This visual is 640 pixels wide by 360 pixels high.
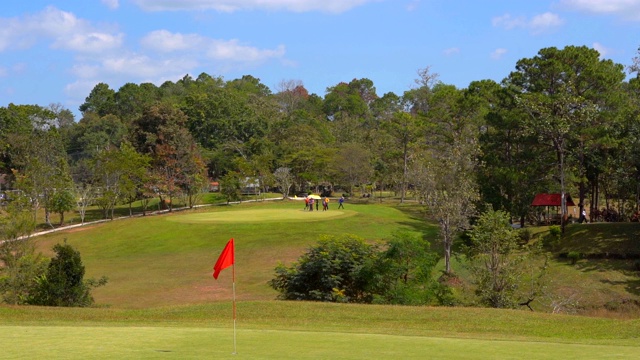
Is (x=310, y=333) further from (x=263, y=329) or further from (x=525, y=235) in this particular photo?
(x=525, y=235)

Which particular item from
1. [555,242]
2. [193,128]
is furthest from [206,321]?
[193,128]

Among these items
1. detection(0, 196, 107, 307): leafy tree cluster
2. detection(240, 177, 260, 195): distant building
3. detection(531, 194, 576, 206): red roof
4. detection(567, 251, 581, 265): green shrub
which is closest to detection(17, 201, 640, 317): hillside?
detection(567, 251, 581, 265): green shrub

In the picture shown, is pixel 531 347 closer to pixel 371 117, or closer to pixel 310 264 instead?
pixel 310 264

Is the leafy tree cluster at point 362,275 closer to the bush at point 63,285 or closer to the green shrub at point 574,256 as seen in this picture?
the bush at point 63,285

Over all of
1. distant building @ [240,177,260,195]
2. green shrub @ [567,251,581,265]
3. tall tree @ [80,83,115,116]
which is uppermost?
tall tree @ [80,83,115,116]

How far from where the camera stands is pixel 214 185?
118438mm

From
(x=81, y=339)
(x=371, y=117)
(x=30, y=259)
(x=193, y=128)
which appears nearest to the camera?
(x=81, y=339)

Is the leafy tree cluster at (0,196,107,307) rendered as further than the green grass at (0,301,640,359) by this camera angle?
Yes

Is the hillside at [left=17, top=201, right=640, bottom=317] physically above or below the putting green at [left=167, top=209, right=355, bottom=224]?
below

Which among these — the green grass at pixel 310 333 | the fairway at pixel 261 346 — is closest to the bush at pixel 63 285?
the green grass at pixel 310 333

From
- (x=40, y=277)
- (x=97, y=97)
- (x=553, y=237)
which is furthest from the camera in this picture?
(x=97, y=97)

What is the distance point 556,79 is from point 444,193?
1806cm

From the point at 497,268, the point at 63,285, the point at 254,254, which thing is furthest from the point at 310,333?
the point at 254,254

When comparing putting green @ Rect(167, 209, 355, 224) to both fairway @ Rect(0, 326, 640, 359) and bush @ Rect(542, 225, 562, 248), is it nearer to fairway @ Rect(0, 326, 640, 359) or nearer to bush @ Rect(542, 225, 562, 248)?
bush @ Rect(542, 225, 562, 248)
